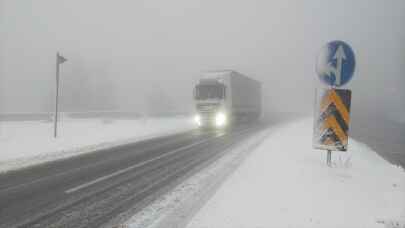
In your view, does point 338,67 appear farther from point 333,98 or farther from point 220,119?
point 220,119

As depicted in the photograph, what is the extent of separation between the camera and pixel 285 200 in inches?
206

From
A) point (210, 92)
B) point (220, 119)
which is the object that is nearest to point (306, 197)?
point (220, 119)

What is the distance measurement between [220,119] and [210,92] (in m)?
2.29

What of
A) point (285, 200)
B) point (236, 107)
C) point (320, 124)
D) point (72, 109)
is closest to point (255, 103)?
point (236, 107)

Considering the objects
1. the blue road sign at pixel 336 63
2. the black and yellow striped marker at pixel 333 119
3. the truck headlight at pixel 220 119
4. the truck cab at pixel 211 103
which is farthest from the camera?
the truck cab at pixel 211 103

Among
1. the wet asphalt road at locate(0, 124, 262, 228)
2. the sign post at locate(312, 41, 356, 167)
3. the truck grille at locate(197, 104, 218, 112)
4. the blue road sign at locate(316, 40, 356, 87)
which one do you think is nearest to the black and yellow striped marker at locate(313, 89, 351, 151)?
the sign post at locate(312, 41, 356, 167)

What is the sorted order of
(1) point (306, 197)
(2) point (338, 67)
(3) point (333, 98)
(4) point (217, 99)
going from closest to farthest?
1. (1) point (306, 197)
2. (2) point (338, 67)
3. (3) point (333, 98)
4. (4) point (217, 99)

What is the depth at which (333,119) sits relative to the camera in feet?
23.1

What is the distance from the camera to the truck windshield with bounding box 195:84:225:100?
21484mm

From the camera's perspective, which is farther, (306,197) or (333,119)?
(333,119)

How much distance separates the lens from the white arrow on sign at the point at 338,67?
6.66 metres

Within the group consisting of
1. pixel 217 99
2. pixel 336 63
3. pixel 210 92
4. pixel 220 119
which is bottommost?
pixel 220 119

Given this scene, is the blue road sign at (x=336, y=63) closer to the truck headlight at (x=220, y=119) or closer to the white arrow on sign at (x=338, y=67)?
the white arrow on sign at (x=338, y=67)

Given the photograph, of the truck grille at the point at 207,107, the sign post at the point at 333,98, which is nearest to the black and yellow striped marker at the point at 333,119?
the sign post at the point at 333,98
